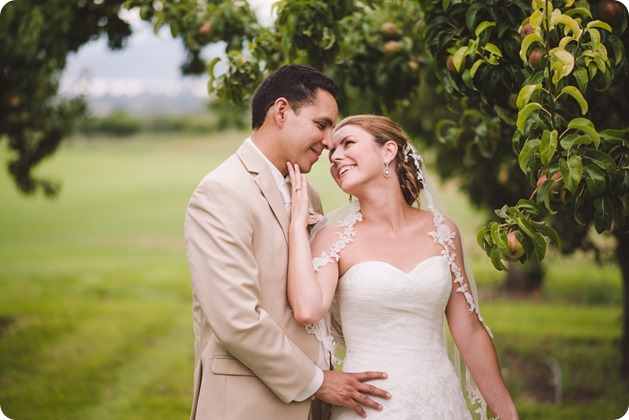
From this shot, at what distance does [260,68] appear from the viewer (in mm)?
3410

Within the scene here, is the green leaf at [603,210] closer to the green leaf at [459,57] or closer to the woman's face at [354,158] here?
the green leaf at [459,57]

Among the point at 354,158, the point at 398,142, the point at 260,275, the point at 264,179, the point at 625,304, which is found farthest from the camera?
the point at 625,304

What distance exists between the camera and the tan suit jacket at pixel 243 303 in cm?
→ 244

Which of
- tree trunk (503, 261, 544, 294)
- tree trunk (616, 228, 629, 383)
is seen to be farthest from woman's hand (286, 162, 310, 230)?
tree trunk (503, 261, 544, 294)

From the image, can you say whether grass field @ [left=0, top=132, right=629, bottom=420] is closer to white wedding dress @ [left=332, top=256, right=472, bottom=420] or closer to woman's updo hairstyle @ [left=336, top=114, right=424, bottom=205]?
white wedding dress @ [left=332, top=256, right=472, bottom=420]

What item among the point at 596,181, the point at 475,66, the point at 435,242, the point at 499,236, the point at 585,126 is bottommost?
the point at 435,242

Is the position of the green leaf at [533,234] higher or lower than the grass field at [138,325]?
higher

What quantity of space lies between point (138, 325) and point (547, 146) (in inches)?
343

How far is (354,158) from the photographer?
2854 millimetres

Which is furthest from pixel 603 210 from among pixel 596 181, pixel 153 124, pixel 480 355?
pixel 153 124

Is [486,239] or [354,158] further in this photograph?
[354,158]

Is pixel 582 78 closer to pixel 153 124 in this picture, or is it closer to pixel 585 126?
pixel 585 126

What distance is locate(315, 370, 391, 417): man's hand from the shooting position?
8.64ft

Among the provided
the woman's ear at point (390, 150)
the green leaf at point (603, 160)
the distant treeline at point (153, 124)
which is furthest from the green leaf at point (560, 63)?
the distant treeline at point (153, 124)
